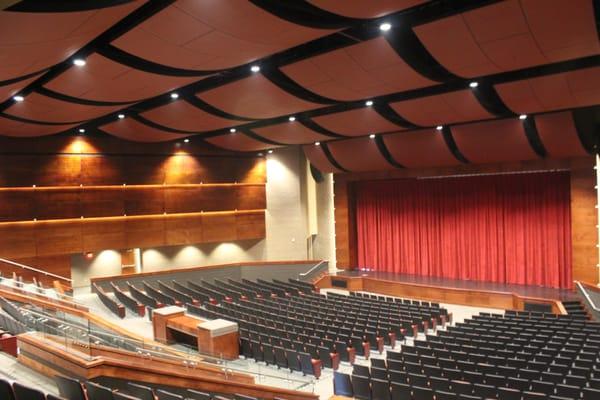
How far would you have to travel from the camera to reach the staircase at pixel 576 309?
12250 mm

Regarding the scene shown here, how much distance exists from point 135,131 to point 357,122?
22.6 ft

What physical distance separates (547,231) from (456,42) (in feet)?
33.9

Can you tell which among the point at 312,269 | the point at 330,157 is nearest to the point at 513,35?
the point at 330,157

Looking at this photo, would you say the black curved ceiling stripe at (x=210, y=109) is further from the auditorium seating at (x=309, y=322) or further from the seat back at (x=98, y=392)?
the seat back at (x=98, y=392)

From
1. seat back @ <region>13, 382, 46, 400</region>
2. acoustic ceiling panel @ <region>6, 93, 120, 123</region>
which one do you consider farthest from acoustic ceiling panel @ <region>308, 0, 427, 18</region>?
acoustic ceiling panel @ <region>6, 93, 120, 123</region>

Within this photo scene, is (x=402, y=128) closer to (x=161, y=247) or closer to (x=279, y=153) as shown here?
(x=279, y=153)

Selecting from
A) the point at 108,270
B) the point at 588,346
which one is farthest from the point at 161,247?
the point at 588,346

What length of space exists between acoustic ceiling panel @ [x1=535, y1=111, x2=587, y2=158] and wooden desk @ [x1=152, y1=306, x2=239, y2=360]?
9.70 meters

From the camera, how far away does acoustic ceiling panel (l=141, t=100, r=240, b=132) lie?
1275 cm

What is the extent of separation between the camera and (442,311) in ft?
41.0

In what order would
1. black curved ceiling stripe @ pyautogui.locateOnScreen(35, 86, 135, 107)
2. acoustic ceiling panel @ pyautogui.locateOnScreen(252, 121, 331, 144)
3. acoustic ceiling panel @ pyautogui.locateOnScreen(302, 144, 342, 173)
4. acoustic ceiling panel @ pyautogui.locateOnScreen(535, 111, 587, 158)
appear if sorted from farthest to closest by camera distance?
acoustic ceiling panel @ pyautogui.locateOnScreen(302, 144, 342, 173)
acoustic ceiling panel @ pyautogui.locateOnScreen(252, 121, 331, 144)
acoustic ceiling panel @ pyautogui.locateOnScreen(535, 111, 587, 158)
black curved ceiling stripe @ pyautogui.locateOnScreen(35, 86, 135, 107)

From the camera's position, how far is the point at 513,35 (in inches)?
298

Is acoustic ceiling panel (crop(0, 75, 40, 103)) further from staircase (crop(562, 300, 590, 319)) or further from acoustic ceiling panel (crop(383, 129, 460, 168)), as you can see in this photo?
staircase (crop(562, 300, 590, 319))

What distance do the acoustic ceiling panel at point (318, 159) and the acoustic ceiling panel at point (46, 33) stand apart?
11953 mm
